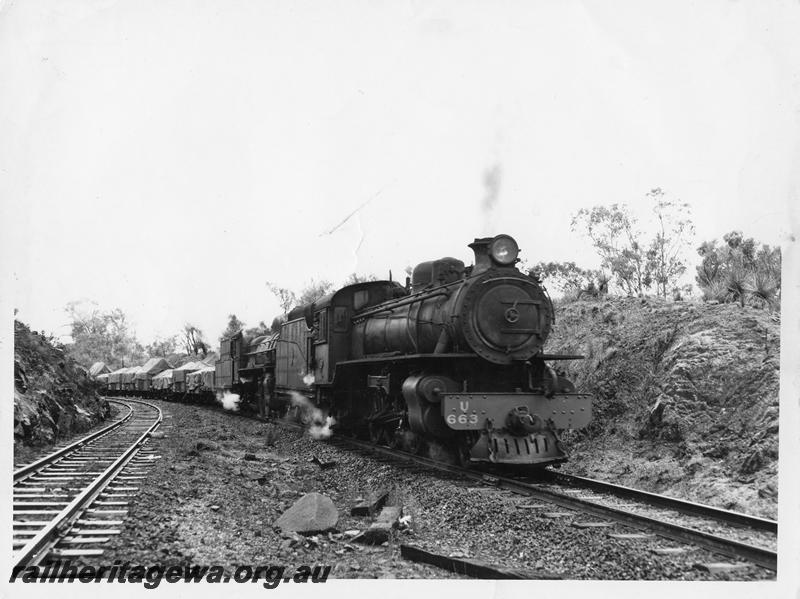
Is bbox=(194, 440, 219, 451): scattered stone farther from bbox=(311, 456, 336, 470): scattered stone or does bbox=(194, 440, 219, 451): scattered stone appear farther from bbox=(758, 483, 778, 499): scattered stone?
bbox=(758, 483, 778, 499): scattered stone

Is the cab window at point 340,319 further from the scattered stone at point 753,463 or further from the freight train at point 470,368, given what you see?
the scattered stone at point 753,463

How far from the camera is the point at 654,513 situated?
298 inches

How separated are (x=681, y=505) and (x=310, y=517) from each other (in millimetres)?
4168

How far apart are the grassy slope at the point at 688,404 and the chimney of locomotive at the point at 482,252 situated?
3.96 metres

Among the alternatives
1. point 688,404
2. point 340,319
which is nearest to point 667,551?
point 688,404

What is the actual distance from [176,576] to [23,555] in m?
1.33

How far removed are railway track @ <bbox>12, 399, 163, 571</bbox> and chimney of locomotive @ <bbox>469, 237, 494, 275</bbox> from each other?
5.80 metres

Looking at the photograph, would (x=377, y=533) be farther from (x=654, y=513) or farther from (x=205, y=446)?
(x=205, y=446)

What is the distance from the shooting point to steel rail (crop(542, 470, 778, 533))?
6.65m

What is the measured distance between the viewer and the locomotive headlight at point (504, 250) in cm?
1033

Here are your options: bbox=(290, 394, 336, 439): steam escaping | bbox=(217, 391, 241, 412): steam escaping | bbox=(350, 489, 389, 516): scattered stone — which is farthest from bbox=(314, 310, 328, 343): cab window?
bbox=(217, 391, 241, 412): steam escaping

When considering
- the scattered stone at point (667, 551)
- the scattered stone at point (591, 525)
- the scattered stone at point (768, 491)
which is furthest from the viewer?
the scattered stone at point (768, 491)

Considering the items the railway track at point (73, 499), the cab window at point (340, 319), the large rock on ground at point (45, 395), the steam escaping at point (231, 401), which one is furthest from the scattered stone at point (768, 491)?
the steam escaping at point (231, 401)

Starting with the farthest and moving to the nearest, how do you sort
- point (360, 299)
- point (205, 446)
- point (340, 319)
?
point (360, 299) < point (340, 319) < point (205, 446)
